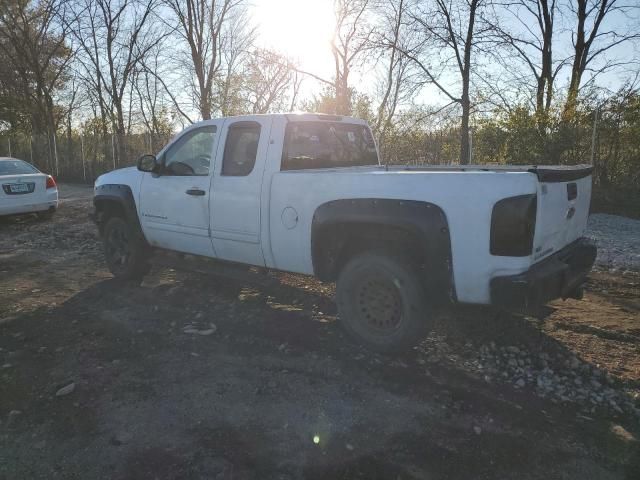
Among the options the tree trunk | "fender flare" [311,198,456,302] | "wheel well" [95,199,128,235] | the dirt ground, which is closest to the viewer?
the dirt ground

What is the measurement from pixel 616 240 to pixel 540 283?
6.49m

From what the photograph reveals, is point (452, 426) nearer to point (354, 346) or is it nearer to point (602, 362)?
point (354, 346)

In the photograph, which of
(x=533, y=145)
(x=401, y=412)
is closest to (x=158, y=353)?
(x=401, y=412)

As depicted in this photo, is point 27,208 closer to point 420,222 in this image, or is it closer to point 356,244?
point 356,244

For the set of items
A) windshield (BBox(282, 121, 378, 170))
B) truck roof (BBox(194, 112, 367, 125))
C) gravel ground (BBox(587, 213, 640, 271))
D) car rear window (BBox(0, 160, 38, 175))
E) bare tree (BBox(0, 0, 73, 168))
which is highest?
bare tree (BBox(0, 0, 73, 168))

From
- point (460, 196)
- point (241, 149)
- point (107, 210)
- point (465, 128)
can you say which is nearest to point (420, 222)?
point (460, 196)

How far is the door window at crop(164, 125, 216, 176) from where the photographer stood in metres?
5.25

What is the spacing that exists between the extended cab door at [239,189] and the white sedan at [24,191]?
7.31m

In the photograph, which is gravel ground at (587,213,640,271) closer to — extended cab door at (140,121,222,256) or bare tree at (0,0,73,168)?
extended cab door at (140,121,222,256)

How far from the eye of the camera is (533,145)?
1160 centimetres

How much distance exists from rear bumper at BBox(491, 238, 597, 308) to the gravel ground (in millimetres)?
3854

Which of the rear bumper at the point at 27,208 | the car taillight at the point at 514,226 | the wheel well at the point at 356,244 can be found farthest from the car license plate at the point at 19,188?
the car taillight at the point at 514,226

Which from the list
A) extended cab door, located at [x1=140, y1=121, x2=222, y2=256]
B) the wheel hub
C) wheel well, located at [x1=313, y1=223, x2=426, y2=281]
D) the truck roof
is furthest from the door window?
the wheel hub

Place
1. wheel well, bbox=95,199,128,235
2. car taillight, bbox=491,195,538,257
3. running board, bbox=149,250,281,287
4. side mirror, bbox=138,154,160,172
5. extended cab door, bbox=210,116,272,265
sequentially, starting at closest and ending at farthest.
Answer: car taillight, bbox=491,195,538,257 < extended cab door, bbox=210,116,272,265 < running board, bbox=149,250,281,287 < side mirror, bbox=138,154,160,172 < wheel well, bbox=95,199,128,235
